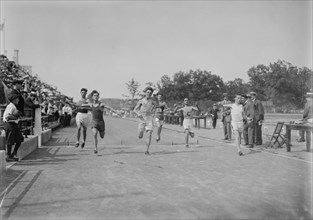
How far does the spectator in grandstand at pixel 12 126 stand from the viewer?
28.5ft

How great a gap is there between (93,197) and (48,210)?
0.87 meters

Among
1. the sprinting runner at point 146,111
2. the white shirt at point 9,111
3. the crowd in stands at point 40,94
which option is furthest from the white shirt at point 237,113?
the crowd in stands at point 40,94

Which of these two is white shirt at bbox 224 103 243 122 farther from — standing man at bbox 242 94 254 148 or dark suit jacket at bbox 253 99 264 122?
dark suit jacket at bbox 253 99 264 122

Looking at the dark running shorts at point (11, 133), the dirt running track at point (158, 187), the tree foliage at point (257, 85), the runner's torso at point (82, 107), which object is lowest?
the dirt running track at point (158, 187)

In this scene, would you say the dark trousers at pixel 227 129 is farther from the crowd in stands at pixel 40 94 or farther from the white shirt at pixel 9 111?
the white shirt at pixel 9 111

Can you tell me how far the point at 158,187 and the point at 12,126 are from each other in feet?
14.0

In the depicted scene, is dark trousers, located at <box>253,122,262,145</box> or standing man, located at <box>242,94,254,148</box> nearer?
standing man, located at <box>242,94,254,148</box>

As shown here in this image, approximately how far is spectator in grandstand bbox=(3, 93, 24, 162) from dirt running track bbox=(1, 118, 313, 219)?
0.41m

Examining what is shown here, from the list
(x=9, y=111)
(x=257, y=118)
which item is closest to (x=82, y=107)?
(x=9, y=111)

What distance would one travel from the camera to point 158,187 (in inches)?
251

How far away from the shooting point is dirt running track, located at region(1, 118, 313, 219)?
4824mm

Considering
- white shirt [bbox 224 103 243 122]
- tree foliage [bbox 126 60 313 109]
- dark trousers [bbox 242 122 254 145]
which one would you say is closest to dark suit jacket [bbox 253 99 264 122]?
dark trousers [bbox 242 122 254 145]

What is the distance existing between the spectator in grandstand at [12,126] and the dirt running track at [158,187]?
412 millimetres

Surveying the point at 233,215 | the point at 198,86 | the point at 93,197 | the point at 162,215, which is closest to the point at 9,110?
the point at 93,197
